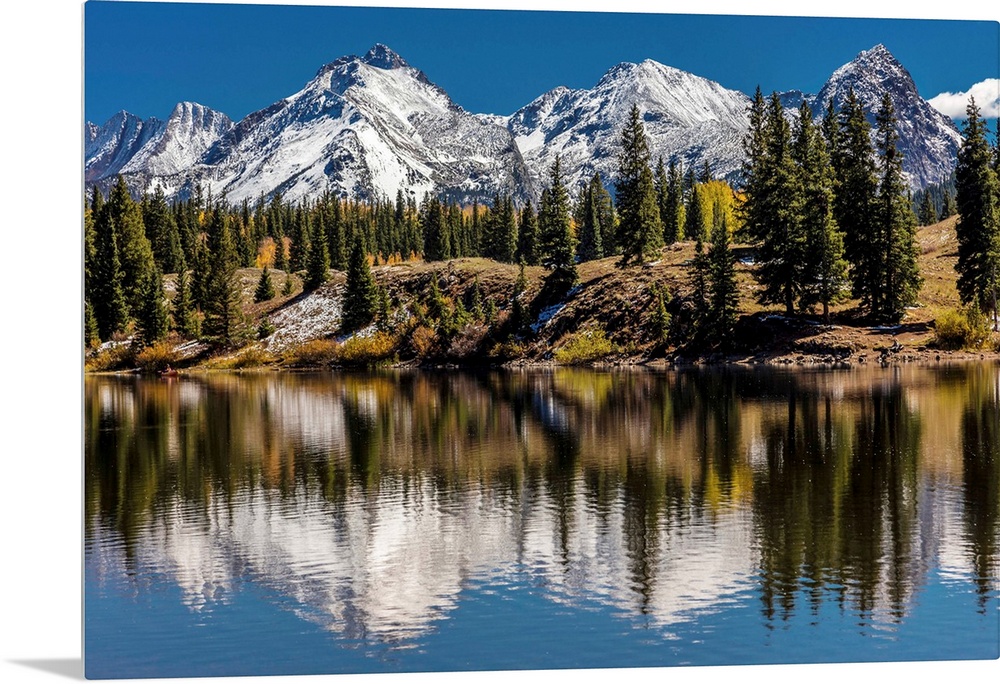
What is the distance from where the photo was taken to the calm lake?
18.6 meters

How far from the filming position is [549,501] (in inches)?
1141

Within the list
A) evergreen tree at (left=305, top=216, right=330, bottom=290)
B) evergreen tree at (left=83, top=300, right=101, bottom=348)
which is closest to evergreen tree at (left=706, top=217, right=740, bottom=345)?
evergreen tree at (left=83, top=300, right=101, bottom=348)

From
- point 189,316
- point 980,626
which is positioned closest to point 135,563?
point 980,626

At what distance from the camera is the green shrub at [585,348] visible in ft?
287

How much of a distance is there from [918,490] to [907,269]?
49391 mm

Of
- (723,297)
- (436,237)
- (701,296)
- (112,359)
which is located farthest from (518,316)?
(436,237)

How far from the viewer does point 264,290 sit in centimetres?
11688

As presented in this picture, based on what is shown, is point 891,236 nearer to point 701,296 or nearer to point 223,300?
point 701,296

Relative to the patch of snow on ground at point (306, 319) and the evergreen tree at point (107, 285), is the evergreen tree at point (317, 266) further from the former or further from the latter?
the evergreen tree at point (107, 285)

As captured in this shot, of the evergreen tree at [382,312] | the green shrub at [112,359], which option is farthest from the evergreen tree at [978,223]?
the green shrub at [112,359]

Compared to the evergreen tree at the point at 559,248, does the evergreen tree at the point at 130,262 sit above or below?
below

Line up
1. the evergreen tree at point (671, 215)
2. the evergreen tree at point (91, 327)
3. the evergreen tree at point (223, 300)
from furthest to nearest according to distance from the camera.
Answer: the evergreen tree at point (671, 215)
the evergreen tree at point (223, 300)
the evergreen tree at point (91, 327)

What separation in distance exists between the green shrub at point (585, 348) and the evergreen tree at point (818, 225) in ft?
54.9

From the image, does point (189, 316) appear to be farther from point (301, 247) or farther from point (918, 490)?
point (301, 247)
